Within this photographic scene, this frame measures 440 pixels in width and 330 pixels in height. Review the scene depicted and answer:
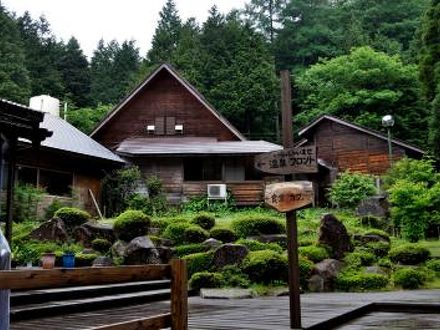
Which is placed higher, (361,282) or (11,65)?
(11,65)

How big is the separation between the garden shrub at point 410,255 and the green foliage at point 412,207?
280 centimetres

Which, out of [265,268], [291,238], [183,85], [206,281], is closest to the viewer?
[291,238]

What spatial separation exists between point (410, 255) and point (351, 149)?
17.0m

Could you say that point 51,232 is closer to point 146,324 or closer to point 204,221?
point 204,221

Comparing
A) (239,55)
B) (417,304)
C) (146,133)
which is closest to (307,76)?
(239,55)

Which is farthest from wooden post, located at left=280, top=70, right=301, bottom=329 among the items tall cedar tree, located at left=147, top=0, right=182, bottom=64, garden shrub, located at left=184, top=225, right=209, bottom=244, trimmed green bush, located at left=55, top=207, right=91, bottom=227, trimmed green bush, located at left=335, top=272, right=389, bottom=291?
tall cedar tree, located at left=147, top=0, right=182, bottom=64

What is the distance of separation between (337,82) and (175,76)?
1298cm

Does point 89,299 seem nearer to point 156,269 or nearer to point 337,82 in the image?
point 156,269

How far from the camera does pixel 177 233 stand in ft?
46.7

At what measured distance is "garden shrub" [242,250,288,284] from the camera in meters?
10.9

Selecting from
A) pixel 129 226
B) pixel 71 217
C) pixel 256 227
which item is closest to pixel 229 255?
pixel 256 227

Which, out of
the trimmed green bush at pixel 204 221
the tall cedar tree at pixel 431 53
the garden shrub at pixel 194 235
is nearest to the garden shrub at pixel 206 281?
the garden shrub at pixel 194 235

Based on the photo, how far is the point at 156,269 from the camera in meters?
4.04

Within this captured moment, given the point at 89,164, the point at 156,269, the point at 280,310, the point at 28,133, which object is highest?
the point at 89,164
